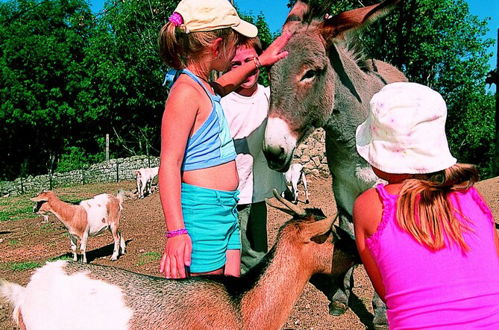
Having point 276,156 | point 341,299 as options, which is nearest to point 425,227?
point 276,156

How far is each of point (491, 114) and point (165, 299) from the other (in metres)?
29.8

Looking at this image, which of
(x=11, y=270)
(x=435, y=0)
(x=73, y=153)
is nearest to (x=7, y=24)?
(x=73, y=153)

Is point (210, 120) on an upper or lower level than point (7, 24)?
lower

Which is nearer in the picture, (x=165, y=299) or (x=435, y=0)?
(x=165, y=299)

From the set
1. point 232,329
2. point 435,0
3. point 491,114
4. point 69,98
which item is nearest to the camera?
point 232,329

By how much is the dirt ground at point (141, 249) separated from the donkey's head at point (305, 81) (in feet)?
7.89

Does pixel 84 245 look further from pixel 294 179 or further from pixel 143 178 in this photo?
pixel 143 178

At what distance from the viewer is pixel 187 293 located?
2.79 m

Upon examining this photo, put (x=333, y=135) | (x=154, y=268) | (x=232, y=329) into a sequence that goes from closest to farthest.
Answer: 1. (x=232, y=329)
2. (x=333, y=135)
3. (x=154, y=268)

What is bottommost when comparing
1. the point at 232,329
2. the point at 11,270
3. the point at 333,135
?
the point at 11,270

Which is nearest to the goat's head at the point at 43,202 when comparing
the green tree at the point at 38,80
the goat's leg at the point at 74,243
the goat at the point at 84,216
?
the goat at the point at 84,216

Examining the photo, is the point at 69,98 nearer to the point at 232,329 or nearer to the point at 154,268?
the point at 154,268

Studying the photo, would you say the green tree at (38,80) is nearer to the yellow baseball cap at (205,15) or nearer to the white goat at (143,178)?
the white goat at (143,178)

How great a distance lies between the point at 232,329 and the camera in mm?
2713
